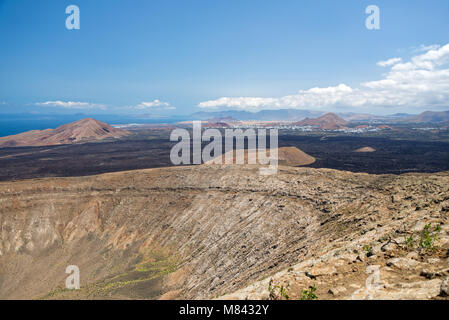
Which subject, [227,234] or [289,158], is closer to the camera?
[227,234]

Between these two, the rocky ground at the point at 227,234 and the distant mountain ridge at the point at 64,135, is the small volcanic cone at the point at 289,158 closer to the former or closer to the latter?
the rocky ground at the point at 227,234

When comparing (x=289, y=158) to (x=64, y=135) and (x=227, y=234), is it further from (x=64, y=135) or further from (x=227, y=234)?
(x=64, y=135)

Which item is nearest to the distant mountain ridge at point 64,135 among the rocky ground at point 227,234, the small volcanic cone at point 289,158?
the small volcanic cone at point 289,158

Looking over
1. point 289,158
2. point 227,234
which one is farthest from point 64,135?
point 227,234

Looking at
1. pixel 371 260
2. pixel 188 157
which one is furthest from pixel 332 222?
pixel 188 157

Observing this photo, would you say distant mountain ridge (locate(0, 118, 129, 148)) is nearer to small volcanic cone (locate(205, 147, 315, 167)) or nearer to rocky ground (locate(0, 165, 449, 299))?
small volcanic cone (locate(205, 147, 315, 167))

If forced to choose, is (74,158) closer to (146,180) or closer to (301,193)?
(146,180)
